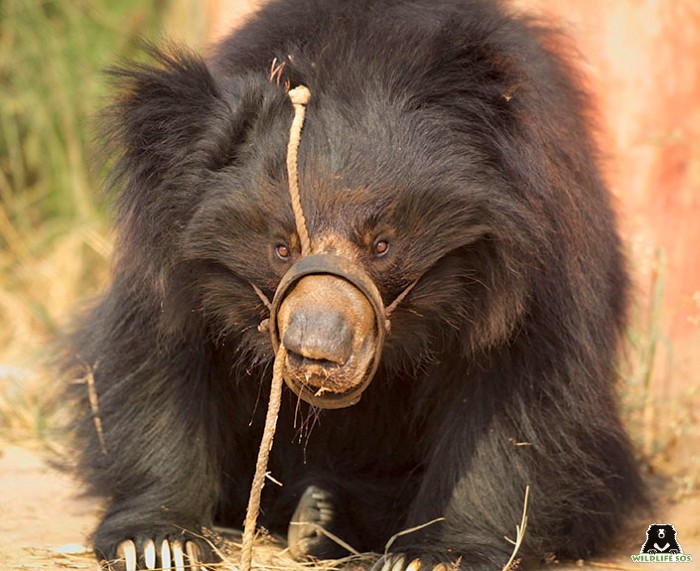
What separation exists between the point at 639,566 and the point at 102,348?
1984mm

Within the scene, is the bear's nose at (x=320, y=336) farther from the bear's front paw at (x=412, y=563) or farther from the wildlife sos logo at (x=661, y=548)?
the wildlife sos logo at (x=661, y=548)

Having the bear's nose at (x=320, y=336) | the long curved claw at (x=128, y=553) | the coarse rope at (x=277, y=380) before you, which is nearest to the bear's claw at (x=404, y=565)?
the coarse rope at (x=277, y=380)

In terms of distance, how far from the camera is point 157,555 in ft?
12.0

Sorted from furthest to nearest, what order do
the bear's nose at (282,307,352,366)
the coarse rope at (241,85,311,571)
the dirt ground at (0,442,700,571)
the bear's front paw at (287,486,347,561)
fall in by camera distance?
the bear's front paw at (287,486,347,561), the dirt ground at (0,442,700,571), the coarse rope at (241,85,311,571), the bear's nose at (282,307,352,366)

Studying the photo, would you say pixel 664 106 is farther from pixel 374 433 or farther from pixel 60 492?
pixel 60 492

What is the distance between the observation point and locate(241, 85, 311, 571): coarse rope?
10.2ft

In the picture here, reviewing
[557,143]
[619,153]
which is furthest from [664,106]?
[557,143]

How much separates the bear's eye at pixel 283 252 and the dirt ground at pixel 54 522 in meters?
1.21

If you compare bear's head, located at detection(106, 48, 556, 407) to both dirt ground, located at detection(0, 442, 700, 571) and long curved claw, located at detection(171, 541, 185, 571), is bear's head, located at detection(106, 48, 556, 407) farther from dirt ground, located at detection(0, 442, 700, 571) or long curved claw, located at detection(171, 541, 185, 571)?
dirt ground, located at detection(0, 442, 700, 571)

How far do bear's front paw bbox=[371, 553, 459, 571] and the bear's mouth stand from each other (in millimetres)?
698

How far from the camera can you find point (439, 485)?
12.3ft

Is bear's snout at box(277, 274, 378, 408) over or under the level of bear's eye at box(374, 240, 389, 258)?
under

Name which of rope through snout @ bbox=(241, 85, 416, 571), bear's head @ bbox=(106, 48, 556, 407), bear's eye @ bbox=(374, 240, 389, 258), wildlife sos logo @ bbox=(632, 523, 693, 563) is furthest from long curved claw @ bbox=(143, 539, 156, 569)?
wildlife sos logo @ bbox=(632, 523, 693, 563)

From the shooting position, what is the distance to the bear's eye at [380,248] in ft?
10.6
